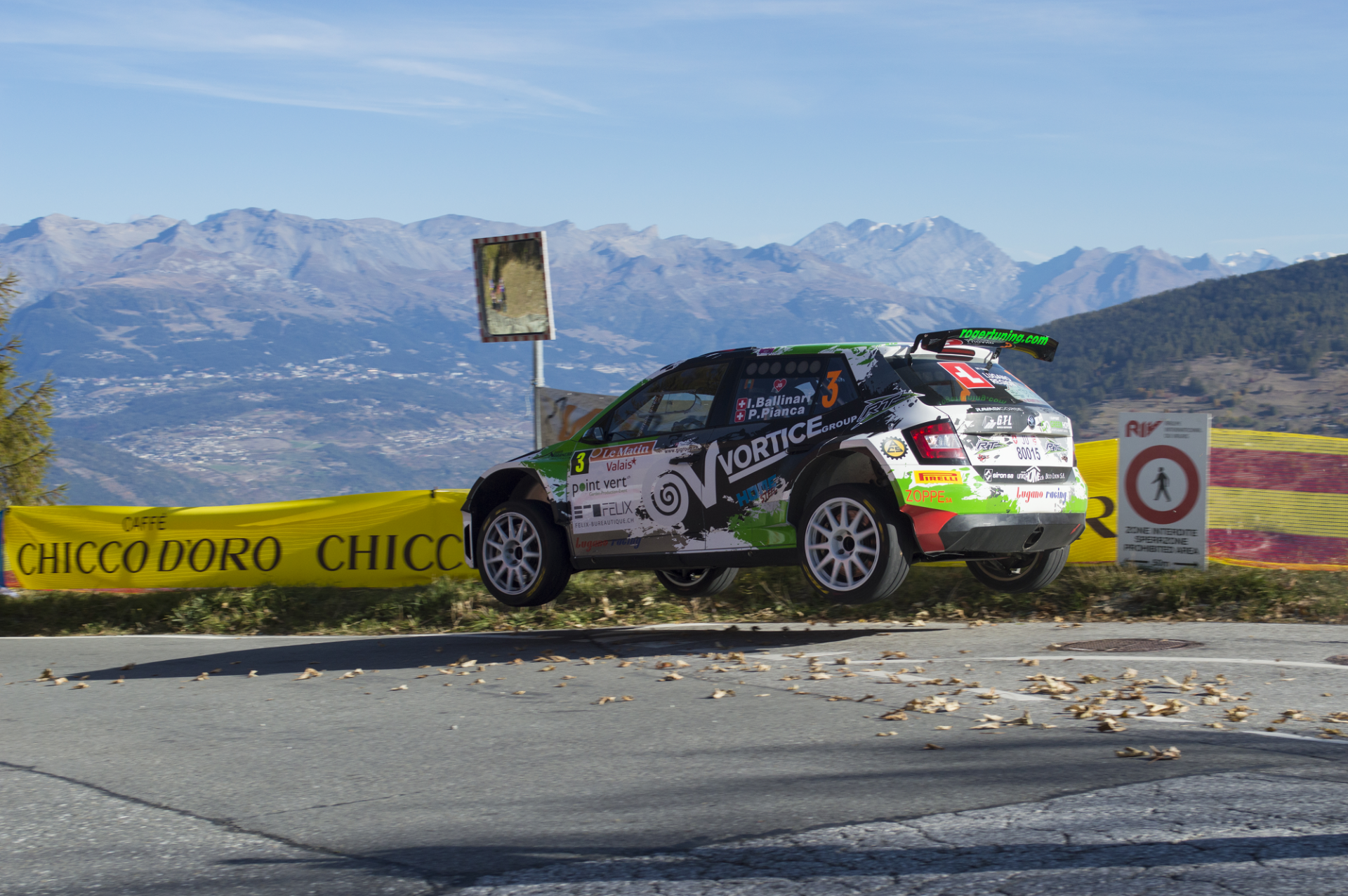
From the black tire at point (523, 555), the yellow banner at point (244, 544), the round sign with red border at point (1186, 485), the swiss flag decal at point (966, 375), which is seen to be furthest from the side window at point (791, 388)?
→ the yellow banner at point (244, 544)

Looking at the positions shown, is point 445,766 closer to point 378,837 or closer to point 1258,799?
point 378,837

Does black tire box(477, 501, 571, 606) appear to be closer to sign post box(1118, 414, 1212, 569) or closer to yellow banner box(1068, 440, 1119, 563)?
yellow banner box(1068, 440, 1119, 563)

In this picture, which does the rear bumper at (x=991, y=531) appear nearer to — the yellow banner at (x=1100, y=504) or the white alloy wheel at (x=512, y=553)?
the yellow banner at (x=1100, y=504)

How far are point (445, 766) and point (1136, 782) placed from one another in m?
2.81

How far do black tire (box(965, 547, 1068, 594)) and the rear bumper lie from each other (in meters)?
0.35

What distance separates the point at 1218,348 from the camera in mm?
149000

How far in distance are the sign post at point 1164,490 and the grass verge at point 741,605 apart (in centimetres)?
25

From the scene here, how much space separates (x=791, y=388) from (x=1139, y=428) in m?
4.02

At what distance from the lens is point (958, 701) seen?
6543mm

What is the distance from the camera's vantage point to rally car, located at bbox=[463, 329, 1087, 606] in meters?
8.16

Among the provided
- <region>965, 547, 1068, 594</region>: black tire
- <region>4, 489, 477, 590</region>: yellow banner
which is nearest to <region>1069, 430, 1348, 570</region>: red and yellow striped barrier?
<region>965, 547, 1068, 594</region>: black tire

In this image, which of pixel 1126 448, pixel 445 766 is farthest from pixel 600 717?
pixel 1126 448

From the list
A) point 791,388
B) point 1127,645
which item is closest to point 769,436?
point 791,388

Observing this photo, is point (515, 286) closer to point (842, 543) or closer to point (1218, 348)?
point (842, 543)
